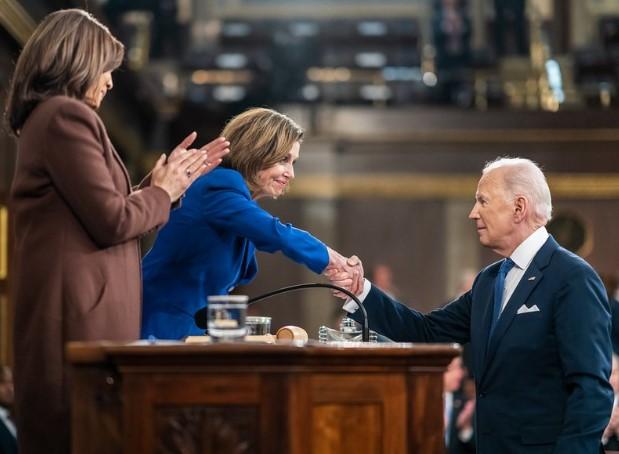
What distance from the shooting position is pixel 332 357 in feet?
8.07

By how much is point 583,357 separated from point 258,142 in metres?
1.16

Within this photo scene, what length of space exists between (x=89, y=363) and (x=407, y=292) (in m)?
8.06

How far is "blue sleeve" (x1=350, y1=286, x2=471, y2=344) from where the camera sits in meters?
3.76

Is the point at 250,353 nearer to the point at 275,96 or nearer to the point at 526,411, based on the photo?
the point at 526,411

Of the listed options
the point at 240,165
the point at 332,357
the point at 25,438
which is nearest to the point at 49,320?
the point at 25,438

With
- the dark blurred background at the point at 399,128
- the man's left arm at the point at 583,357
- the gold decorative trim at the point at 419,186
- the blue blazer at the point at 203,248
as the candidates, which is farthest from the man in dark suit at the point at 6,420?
the gold decorative trim at the point at 419,186

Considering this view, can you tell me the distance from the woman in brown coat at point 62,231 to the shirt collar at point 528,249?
1234mm

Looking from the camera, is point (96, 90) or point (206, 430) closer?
point (206, 430)

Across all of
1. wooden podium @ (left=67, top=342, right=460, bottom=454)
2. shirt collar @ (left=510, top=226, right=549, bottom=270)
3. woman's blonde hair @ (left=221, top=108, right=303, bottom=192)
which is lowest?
wooden podium @ (left=67, top=342, right=460, bottom=454)

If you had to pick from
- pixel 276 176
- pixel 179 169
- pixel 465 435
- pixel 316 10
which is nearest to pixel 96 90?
pixel 179 169

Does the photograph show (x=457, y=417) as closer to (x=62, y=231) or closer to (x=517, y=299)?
(x=517, y=299)

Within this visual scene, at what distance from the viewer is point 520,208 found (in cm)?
358

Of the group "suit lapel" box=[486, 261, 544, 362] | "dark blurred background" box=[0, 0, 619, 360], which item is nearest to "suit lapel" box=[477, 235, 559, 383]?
"suit lapel" box=[486, 261, 544, 362]

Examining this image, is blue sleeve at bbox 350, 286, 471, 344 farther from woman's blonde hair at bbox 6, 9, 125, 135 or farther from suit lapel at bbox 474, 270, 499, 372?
woman's blonde hair at bbox 6, 9, 125, 135
